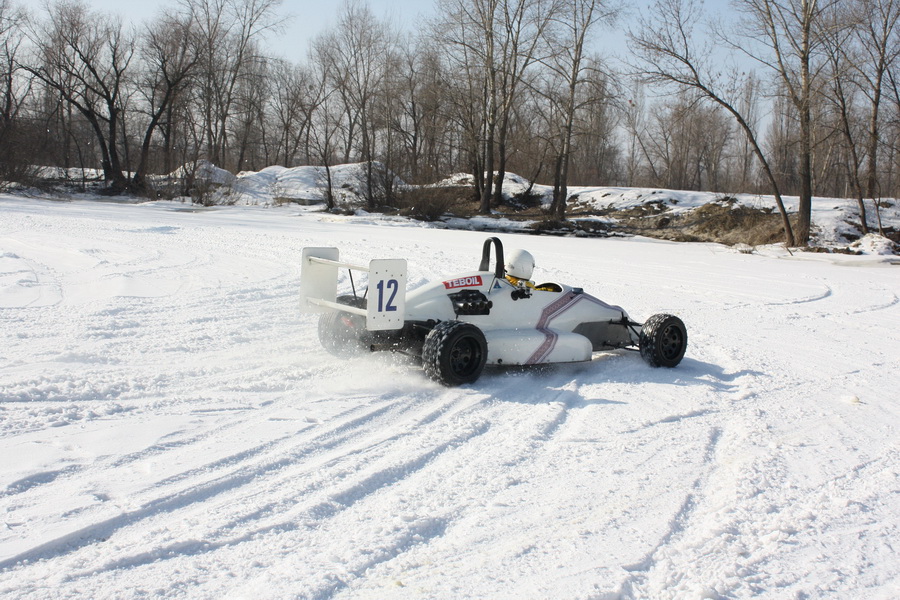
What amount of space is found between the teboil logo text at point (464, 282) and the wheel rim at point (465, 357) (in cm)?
79

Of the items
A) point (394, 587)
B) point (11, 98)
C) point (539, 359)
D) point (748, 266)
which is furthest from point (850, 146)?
point (11, 98)

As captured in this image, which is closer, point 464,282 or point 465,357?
point 465,357

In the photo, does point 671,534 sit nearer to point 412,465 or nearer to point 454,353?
point 412,465

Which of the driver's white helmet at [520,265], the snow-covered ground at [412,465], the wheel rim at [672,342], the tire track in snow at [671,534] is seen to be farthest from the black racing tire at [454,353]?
the wheel rim at [672,342]

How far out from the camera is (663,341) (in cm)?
735

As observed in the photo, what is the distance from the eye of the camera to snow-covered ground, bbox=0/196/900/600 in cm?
321

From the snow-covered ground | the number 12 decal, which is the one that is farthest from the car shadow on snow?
the number 12 decal

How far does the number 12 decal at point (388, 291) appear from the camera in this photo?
6023 millimetres

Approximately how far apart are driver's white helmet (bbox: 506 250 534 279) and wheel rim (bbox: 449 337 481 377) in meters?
1.26

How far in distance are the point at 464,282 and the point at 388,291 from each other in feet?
3.32

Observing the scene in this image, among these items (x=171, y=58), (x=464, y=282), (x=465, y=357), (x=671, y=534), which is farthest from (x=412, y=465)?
(x=171, y=58)

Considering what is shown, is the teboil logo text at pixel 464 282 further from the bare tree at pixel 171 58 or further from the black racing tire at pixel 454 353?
the bare tree at pixel 171 58

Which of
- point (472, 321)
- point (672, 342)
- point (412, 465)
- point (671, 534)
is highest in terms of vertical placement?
point (472, 321)

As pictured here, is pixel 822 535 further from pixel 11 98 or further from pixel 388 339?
pixel 11 98
